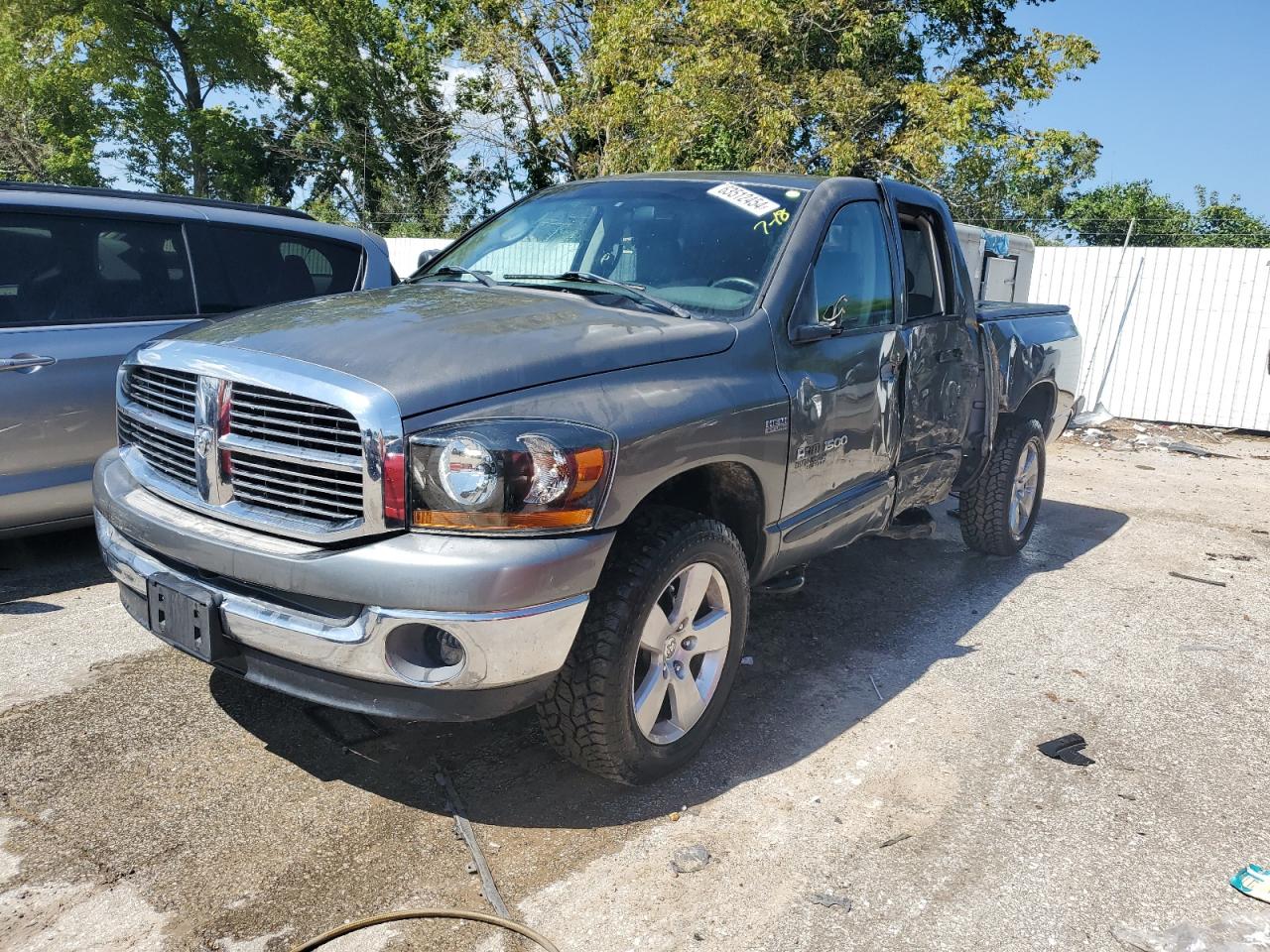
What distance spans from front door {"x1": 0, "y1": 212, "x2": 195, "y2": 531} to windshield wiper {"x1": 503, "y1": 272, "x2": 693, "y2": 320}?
214cm

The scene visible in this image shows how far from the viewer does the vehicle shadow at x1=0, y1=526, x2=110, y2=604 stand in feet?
14.6

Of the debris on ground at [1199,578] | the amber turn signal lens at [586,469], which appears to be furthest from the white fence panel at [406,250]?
the amber turn signal lens at [586,469]

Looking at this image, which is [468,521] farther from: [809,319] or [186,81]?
[186,81]

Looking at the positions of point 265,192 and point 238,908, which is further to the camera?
point 265,192

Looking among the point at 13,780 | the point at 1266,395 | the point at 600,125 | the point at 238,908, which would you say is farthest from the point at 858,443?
the point at 600,125

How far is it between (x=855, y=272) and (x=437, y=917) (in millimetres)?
2779

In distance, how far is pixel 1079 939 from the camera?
245 cm

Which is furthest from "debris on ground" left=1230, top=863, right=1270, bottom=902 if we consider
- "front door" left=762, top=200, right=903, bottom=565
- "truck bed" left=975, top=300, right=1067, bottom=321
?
"truck bed" left=975, top=300, right=1067, bottom=321

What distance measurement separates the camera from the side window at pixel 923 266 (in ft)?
14.6

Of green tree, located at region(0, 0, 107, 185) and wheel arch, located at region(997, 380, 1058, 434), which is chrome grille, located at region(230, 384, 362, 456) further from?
green tree, located at region(0, 0, 107, 185)

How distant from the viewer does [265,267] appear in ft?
17.4

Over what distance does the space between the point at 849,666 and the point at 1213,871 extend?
1.55m

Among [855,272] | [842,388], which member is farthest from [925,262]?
[842,388]

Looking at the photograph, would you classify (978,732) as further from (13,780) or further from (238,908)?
(13,780)
